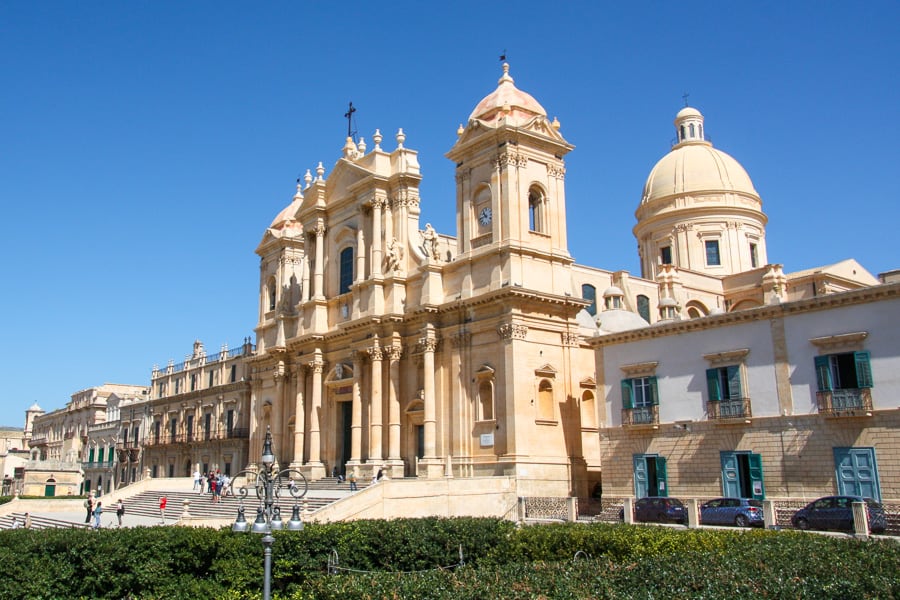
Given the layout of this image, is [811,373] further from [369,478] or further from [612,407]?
[369,478]

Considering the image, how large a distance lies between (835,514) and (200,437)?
147 feet

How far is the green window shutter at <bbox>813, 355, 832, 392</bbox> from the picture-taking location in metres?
24.2

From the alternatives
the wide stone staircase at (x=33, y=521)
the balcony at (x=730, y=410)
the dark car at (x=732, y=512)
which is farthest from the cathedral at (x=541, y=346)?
the wide stone staircase at (x=33, y=521)

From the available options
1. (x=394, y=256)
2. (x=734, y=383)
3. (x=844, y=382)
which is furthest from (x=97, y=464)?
(x=844, y=382)

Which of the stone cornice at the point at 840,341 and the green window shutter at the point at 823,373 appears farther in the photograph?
the green window shutter at the point at 823,373

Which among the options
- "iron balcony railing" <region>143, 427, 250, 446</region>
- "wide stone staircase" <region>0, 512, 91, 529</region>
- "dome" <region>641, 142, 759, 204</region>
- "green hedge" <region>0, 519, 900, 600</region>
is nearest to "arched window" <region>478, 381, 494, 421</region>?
"green hedge" <region>0, 519, 900, 600</region>

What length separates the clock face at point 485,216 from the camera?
3444 cm

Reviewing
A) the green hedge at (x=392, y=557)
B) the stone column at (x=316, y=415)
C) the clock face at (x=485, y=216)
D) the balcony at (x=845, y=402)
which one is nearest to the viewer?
the green hedge at (x=392, y=557)

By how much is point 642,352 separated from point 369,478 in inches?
513

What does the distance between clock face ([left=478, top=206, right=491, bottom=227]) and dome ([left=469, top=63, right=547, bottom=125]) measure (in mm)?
3679

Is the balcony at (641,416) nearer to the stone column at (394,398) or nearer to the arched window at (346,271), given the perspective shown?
the stone column at (394,398)

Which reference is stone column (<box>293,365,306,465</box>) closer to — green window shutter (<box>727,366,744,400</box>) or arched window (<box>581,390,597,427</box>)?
arched window (<box>581,390,597,427</box>)

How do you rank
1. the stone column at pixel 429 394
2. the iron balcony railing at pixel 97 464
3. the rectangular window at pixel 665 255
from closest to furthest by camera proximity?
the stone column at pixel 429 394 → the rectangular window at pixel 665 255 → the iron balcony railing at pixel 97 464

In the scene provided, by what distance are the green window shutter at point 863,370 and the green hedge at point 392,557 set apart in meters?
9.75
